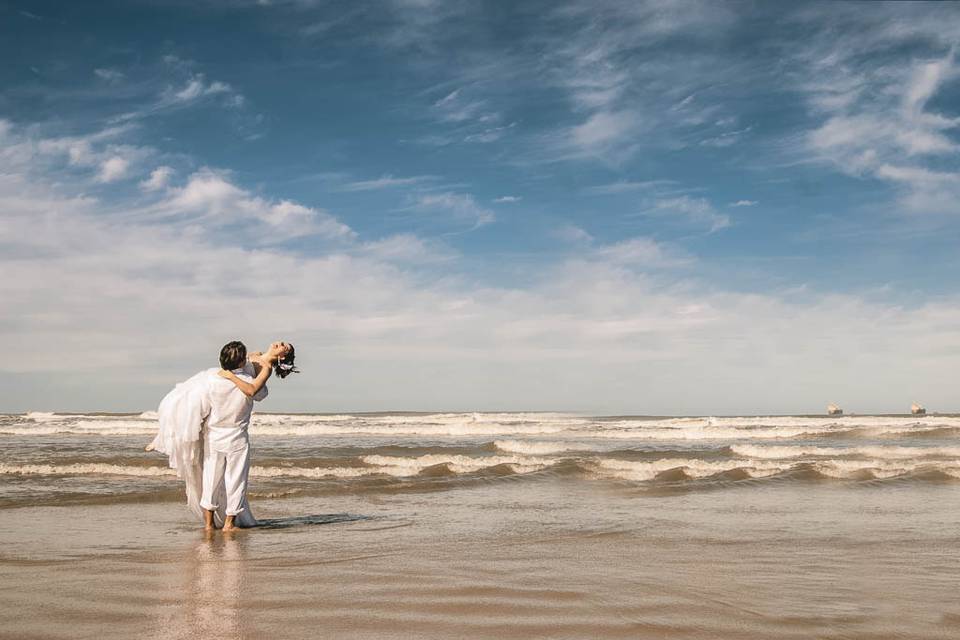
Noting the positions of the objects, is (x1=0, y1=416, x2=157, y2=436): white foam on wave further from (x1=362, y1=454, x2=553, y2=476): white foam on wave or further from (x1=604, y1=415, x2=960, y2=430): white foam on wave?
(x1=604, y1=415, x2=960, y2=430): white foam on wave

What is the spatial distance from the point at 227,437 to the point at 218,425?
15cm

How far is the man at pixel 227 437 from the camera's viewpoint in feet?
25.6

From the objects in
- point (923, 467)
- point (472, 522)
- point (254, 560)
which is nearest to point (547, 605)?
point (254, 560)

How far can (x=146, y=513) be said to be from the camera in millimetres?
9562

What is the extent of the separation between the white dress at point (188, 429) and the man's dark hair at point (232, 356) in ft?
0.53

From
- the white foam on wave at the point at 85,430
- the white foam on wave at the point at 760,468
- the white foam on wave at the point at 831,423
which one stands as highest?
the white foam on wave at the point at 85,430

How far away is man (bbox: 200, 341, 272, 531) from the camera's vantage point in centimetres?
780

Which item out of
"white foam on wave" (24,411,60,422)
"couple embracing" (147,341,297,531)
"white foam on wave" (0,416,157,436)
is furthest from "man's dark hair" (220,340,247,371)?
"white foam on wave" (24,411,60,422)

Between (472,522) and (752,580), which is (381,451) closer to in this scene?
(472,522)

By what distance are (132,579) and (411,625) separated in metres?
2.41

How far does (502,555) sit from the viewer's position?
21.1 feet

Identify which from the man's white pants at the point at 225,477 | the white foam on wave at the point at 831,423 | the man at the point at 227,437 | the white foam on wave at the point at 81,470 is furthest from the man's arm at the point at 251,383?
the white foam on wave at the point at 831,423

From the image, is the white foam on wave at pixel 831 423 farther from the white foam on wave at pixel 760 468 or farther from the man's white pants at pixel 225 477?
the man's white pants at pixel 225 477

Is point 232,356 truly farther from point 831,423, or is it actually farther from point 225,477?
point 831,423
